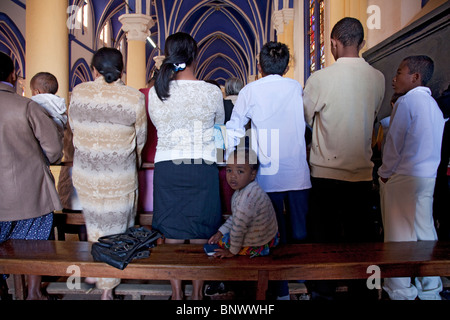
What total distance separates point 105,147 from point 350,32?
163cm

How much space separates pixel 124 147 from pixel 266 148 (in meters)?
0.85

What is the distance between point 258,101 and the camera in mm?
A: 1909

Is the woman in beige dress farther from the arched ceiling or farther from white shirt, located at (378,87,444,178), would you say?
the arched ceiling

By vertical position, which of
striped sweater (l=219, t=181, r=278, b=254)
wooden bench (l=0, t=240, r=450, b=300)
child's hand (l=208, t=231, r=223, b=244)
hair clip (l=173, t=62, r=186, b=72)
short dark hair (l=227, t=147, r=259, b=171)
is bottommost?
wooden bench (l=0, t=240, r=450, b=300)

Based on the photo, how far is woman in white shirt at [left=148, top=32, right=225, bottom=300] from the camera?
5.76 ft

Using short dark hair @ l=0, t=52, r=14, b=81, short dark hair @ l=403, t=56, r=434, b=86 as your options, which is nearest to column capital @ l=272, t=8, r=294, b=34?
short dark hair @ l=403, t=56, r=434, b=86

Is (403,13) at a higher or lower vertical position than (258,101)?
higher

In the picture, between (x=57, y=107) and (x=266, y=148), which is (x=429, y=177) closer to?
(x=266, y=148)

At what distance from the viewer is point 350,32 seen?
191 centimetres

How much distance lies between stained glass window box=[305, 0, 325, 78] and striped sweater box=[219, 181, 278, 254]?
6580 mm

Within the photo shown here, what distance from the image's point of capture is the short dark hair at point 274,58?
1933 mm
